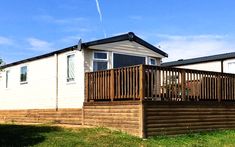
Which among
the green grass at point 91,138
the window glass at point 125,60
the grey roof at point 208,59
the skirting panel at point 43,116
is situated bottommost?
the green grass at point 91,138

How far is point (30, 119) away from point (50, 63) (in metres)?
3.06

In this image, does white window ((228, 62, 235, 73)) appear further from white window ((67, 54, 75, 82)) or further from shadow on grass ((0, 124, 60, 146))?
shadow on grass ((0, 124, 60, 146))

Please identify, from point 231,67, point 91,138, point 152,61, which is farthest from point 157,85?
point 231,67

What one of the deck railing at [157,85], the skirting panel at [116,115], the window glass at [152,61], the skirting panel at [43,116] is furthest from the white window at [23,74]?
the window glass at [152,61]

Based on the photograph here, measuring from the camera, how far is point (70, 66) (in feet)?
67.1

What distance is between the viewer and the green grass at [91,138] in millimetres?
14094

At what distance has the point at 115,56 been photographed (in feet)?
67.1

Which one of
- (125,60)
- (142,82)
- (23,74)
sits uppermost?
(125,60)

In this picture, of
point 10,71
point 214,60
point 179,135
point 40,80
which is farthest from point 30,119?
point 214,60

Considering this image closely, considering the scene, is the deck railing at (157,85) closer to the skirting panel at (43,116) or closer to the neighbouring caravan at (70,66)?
the neighbouring caravan at (70,66)

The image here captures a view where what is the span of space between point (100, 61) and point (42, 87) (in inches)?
158

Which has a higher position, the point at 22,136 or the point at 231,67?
the point at 231,67

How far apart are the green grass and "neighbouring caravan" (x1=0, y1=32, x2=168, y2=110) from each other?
347 cm

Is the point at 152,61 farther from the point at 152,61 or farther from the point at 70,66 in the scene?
the point at 70,66
